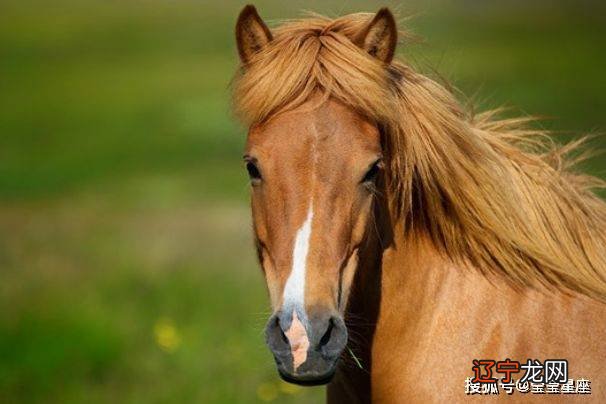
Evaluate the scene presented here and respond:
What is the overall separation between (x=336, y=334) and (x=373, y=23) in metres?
1.33

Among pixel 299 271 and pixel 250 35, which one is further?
pixel 250 35

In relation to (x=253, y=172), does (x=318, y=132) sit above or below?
above

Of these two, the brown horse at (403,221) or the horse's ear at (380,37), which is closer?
the brown horse at (403,221)

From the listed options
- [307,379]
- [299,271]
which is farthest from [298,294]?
[307,379]

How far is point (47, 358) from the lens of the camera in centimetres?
808

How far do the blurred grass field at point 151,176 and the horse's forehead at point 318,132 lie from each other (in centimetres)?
52

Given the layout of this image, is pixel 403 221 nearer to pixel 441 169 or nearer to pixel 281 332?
pixel 441 169

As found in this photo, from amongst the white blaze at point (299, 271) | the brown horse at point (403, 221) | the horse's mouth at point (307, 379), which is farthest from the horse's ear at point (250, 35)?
the horse's mouth at point (307, 379)

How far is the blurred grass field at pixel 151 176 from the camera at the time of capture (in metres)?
7.89

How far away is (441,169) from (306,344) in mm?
1115

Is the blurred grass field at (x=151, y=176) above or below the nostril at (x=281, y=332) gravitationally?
below

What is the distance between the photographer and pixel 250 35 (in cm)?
414

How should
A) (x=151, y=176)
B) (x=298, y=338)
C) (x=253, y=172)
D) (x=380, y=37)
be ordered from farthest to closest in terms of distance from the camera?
(x=151, y=176)
(x=380, y=37)
(x=253, y=172)
(x=298, y=338)

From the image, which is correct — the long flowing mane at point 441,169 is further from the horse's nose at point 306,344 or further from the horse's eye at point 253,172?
the horse's nose at point 306,344
